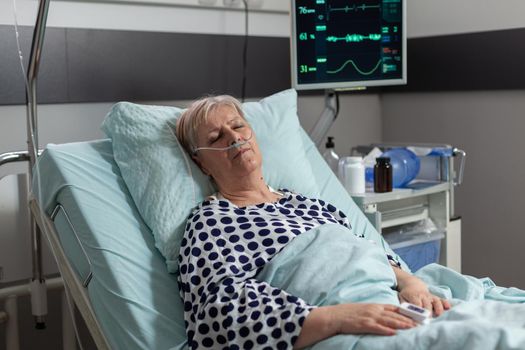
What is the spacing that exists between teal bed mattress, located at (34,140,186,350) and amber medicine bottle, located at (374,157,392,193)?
3.17ft

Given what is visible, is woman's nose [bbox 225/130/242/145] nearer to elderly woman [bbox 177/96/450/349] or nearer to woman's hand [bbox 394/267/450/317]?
elderly woman [bbox 177/96/450/349]

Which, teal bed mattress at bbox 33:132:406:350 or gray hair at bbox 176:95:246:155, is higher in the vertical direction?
gray hair at bbox 176:95:246:155

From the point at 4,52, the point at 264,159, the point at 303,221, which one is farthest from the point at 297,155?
the point at 4,52

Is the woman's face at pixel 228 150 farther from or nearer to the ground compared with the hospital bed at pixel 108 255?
farther from the ground

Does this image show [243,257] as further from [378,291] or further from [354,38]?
[354,38]

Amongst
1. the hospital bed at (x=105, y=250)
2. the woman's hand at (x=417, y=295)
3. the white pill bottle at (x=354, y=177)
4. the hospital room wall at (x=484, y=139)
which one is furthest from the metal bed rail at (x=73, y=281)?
the hospital room wall at (x=484, y=139)

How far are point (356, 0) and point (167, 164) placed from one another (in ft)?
3.94

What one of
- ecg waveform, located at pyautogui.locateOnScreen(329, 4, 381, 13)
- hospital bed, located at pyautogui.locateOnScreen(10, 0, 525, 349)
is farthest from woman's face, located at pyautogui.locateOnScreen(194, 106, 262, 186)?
ecg waveform, located at pyautogui.locateOnScreen(329, 4, 381, 13)

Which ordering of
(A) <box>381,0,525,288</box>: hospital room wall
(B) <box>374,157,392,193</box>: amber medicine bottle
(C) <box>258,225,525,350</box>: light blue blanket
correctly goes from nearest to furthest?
(C) <box>258,225,525,350</box>: light blue blanket, (B) <box>374,157,392,193</box>: amber medicine bottle, (A) <box>381,0,525,288</box>: hospital room wall

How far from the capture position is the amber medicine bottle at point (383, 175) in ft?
8.38

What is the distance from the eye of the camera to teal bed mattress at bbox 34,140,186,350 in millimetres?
1736

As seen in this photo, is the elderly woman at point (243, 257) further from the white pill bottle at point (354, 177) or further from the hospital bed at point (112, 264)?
the white pill bottle at point (354, 177)

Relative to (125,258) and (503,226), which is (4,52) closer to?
(125,258)

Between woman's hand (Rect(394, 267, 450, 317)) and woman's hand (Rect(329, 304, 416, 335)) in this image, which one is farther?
woman's hand (Rect(394, 267, 450, 317))
